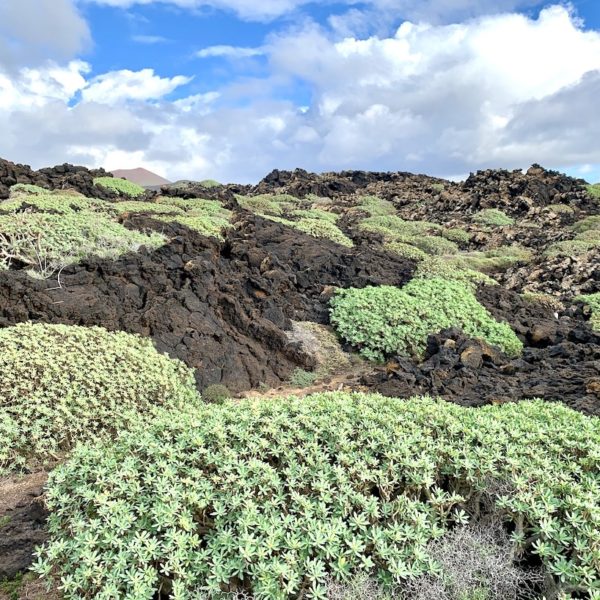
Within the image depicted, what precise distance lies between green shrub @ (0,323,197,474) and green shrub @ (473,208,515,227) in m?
25.7

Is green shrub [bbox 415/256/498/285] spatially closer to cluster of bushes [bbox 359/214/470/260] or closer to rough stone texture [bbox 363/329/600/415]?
cluster of bushes [bbox 359/214/470/260]

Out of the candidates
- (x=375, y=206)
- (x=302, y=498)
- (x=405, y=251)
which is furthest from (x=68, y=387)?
(x=375, y=206)

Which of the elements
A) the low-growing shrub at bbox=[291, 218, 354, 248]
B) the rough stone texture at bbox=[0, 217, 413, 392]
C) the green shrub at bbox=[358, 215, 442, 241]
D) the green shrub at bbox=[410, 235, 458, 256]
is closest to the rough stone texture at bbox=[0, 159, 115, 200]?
the low-growing shrub at bbox=[291, 218, 354, 248]

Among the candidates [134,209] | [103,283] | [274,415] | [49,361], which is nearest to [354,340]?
[103,283]

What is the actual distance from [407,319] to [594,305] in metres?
5.49

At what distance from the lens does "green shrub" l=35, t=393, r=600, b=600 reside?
302 cm

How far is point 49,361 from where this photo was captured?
19.9 feet

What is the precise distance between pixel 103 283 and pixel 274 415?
219 inches

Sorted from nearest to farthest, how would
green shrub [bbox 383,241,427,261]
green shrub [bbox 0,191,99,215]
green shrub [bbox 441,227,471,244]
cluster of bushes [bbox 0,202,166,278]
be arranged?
cluster of bushes [bbox 0,202,166,278]
green shrub [bbox 0,191,99,215]
green shrub [bbox 383,241,427,261]
green shrub [bbox 441,227,471,244]

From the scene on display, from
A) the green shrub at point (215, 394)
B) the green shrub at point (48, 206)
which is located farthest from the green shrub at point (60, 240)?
the green shrub at point (215, 394)

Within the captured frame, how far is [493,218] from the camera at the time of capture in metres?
30.4

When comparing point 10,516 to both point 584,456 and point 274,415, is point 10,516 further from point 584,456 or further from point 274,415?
point 584,456

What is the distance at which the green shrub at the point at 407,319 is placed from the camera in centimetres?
953

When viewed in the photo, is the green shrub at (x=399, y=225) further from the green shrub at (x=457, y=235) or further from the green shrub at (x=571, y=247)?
the green shrub at (x=571, y=247)
